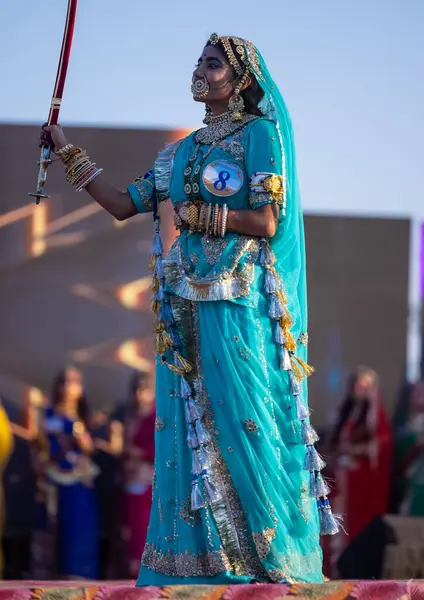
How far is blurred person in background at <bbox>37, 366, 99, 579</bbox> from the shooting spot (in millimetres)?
9680

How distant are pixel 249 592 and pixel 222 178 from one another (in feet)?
4.81

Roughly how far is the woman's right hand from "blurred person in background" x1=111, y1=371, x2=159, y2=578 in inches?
212

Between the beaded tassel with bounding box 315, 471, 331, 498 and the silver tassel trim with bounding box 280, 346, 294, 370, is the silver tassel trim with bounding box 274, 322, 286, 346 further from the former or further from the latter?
the beaded tassel with bounding box 315, 471, 331, 498

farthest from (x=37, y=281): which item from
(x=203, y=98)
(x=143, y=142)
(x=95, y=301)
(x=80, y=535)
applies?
(x=203, y=98)

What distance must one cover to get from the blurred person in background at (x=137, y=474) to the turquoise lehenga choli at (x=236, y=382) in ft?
17.2

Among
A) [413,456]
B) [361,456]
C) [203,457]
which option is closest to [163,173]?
[203,457]

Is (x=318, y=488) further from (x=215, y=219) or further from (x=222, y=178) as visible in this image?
(x=222, y=178)

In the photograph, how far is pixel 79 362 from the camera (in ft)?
32.9

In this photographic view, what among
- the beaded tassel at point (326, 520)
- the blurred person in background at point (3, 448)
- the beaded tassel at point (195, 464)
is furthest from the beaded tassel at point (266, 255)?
the blurred person in background at point (3, 448)

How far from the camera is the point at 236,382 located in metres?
4.27

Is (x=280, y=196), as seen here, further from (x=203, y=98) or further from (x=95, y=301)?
(x=95, y=301)

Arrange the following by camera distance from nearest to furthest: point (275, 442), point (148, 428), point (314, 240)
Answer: point (275, 442)
point (148, 428)
point (314, 240)

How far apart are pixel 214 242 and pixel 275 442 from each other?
750 millimetres

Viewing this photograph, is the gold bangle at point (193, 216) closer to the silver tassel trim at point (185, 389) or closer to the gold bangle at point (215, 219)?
the gold bangle at point (215, 219)
